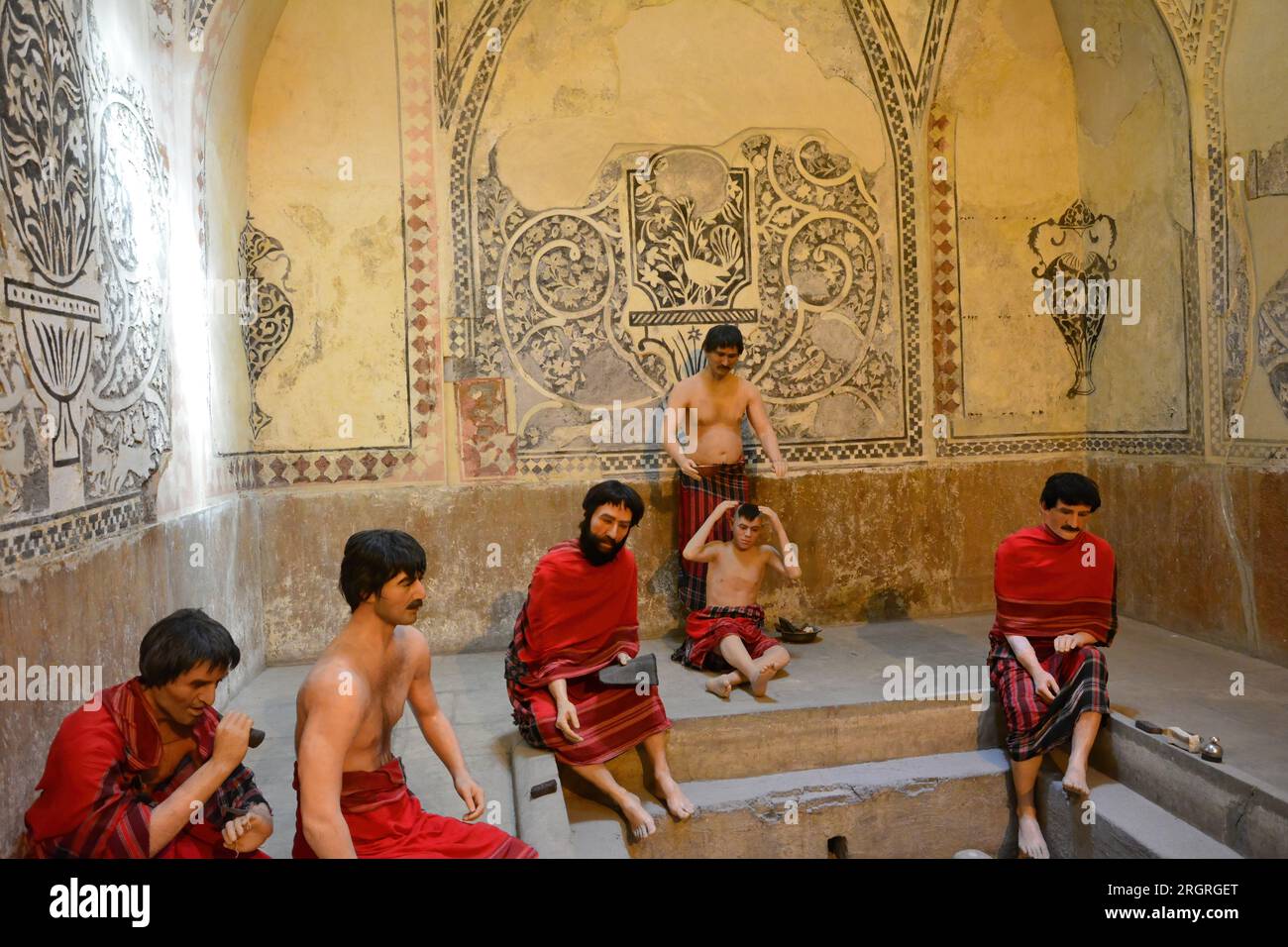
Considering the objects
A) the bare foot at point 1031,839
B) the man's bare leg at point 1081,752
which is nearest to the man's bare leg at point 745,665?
the bare foot at point 1031,839

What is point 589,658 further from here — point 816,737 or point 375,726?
point 375,726

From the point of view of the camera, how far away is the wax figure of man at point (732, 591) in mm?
4867

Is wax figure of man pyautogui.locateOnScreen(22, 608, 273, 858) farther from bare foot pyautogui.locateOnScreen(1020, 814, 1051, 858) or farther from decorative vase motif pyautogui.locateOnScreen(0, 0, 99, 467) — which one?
bare foot pyautogui.locateOnScreen(1020, 814, 1051, 858)

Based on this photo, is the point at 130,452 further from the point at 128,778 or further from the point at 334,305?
the point at 334,305

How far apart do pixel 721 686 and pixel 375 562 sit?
7.58 feet

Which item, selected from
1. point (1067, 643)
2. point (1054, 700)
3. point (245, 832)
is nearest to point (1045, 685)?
point (1054, 700)

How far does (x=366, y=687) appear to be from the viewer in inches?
102

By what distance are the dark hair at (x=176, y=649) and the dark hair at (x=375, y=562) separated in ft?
1.13

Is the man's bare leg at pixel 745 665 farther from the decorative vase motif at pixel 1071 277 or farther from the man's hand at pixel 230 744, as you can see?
the decorative vase motif at pixel 1071 277

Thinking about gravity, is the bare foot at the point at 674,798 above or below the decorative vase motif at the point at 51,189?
below

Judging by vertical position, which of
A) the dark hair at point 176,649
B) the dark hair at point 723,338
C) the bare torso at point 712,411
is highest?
the dark hair at point 723,338

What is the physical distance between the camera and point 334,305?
562 centimetres

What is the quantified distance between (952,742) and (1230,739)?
111 centimetres

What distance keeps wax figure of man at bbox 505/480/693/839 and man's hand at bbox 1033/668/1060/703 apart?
4.94ft
